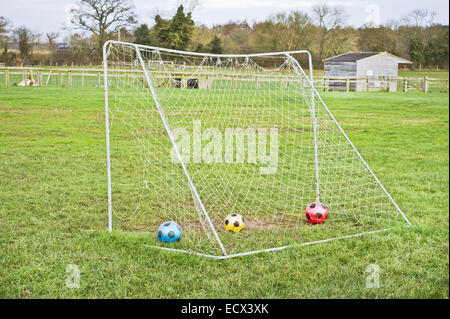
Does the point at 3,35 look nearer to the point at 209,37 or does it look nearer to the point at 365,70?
the point at 209,37

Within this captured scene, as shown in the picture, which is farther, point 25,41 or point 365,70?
point 365,70

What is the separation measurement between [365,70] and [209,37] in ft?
40.0

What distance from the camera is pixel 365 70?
32281 millimetres

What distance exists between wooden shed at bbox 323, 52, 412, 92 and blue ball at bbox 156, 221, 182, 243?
1080 inches

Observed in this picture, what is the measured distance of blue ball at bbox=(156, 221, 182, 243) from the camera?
4.30 m

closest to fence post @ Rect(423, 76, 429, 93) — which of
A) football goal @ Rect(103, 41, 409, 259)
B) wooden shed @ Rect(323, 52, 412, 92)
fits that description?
wooden shed @ Rect(323, 52, 412, 92)

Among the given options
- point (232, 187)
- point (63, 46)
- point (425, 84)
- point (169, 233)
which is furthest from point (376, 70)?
point (169, 233)

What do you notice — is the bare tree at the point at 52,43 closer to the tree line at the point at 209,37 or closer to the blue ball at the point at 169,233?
the tree line at the point at 209,37

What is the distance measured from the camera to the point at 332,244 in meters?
4.28

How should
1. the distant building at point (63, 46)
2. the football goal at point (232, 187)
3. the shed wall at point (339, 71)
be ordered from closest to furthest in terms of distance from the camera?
1. the football goal at point (232, 187)
2. the distant building at point (63, 46)
3. the shed wall at point (339, 71)

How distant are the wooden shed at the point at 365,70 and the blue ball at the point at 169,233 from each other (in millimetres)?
27427

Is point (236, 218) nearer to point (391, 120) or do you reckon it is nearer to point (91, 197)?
point (91, 197)

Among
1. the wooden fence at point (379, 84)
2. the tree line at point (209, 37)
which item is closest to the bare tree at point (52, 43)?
the tree line at point (209, 37)

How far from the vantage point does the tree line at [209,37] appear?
2567 centimetres
